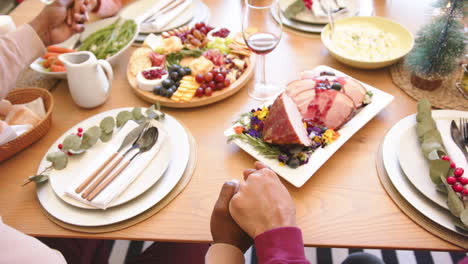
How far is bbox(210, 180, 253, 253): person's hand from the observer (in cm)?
88

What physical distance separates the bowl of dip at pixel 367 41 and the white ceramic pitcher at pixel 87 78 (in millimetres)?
896

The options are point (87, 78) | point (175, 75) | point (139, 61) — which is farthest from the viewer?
point (139, 61)

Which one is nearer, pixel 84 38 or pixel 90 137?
pixel 90 137

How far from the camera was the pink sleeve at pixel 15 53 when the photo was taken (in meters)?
1.20

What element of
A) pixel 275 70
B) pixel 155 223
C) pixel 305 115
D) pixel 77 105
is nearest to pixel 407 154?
pixel 305 115

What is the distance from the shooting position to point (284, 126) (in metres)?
1.00

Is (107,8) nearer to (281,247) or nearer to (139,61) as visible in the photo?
(139,61)

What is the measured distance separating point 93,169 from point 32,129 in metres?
0.32

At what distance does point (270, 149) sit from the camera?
104cm

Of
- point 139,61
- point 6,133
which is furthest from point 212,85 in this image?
point 6,133

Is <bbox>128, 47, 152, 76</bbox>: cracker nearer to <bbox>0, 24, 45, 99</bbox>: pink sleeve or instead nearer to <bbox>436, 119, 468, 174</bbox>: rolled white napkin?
<bbox>0, 24, 45, 99</bbox>: pink sleeve

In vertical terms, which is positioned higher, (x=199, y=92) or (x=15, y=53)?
(x=15, y=53)

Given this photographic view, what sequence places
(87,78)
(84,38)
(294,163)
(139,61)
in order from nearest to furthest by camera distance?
1. (294,163)
2. (87,78)
3. (139,61)
4. (84,38)

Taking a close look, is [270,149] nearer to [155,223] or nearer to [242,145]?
[242,145]
